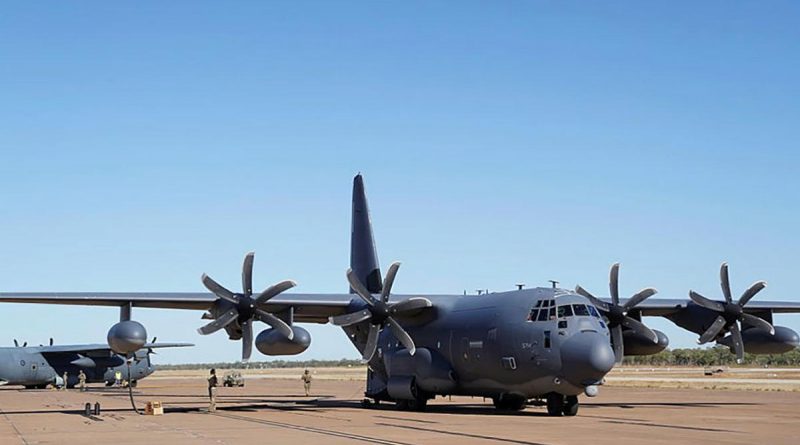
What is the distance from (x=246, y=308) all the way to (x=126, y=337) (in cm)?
396

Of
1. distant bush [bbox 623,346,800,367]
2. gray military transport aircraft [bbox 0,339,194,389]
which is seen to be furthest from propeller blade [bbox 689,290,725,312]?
distant bush [bbox 623,346,800,367]

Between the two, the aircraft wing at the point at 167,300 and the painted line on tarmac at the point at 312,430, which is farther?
the aircraft wing at the point at 167,300

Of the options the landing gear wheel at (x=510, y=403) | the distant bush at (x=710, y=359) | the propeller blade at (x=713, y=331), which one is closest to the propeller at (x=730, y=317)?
the propeller blade at (x=713, y=331)

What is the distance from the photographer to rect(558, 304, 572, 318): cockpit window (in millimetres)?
27141

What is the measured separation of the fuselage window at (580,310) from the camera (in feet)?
89.1

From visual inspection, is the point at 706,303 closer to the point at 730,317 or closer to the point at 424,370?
the point at 730,317

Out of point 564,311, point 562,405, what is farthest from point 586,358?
point 562,405

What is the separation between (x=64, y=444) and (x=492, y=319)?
14.4m

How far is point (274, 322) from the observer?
30672 mm

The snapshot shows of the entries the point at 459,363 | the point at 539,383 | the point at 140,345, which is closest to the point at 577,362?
the point at 539,383

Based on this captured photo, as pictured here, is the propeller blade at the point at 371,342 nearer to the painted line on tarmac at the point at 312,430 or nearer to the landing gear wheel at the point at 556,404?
the painted line on tarmac at the point at 312,430

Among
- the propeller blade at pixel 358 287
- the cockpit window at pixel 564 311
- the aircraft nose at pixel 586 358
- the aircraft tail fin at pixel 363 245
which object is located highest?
the aircraft tail fin at pixel 363 245

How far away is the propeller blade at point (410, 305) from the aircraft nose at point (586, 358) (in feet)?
21.0

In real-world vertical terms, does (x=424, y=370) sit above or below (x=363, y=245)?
below
